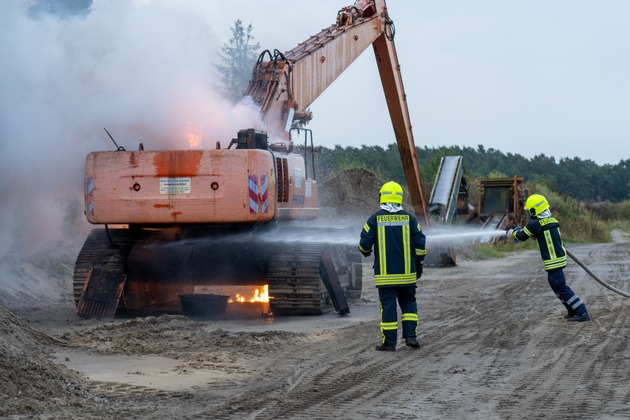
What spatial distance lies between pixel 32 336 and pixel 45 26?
5.16 m

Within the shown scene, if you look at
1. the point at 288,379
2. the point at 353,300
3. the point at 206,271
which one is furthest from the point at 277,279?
the point at 288,379

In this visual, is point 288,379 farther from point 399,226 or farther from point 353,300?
point 353,300

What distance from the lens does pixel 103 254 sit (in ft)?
44.4

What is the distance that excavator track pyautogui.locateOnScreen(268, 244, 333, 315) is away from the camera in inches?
512

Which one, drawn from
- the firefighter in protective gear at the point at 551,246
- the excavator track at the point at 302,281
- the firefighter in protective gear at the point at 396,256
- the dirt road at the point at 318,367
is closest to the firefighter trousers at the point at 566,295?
the firefighter in protective gear at the point at 551,246

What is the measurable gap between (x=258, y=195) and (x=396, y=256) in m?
2.80

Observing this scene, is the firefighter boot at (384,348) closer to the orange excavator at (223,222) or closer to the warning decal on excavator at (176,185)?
the orange excavator at (223,222)

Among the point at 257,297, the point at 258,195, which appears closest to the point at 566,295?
the point at 258,195

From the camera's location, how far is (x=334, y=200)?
106ft

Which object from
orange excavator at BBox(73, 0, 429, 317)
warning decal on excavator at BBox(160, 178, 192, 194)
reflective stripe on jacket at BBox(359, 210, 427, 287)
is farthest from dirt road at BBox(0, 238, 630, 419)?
warning decal on excavator at BBox(160, 178, 192, 194)

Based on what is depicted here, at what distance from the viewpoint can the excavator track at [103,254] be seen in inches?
526

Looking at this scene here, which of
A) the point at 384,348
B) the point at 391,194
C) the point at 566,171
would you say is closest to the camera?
the point at 384,348

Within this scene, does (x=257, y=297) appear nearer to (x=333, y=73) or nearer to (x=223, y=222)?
(x=223, y=222)

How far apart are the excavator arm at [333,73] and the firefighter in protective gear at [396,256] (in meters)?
4.38
